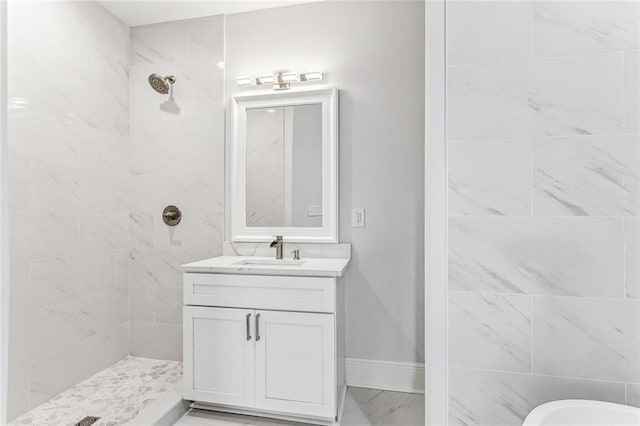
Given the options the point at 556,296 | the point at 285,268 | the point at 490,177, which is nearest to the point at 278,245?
the point at 285,268

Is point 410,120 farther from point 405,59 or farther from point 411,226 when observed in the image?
point 411,226

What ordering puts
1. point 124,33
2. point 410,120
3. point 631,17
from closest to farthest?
1. point 631,17
2. point 410,120
3. point 124,33

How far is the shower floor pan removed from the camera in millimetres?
1840

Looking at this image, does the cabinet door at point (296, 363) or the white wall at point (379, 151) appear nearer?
the cabinet door at point (296, 363)

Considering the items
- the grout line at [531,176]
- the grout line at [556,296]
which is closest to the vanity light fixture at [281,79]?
the grout line at [531,176]

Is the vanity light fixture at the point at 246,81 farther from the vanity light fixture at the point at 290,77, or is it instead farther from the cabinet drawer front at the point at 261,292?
the cabinet drawer front at the point at 261,292

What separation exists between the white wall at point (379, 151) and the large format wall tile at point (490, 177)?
1.11 metres

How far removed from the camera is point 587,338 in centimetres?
104

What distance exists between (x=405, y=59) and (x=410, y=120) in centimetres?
38

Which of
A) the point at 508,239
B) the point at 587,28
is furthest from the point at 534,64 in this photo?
the point at 508,239

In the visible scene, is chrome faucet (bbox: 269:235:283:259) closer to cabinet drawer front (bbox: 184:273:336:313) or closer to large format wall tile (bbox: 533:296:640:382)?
cabinet drawer front (bbox: 184:273:336:313)

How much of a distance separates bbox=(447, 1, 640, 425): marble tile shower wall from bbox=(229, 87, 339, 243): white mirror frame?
1216 millimetres

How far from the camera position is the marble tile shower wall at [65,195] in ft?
6.22

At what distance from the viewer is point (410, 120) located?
2.23 m
